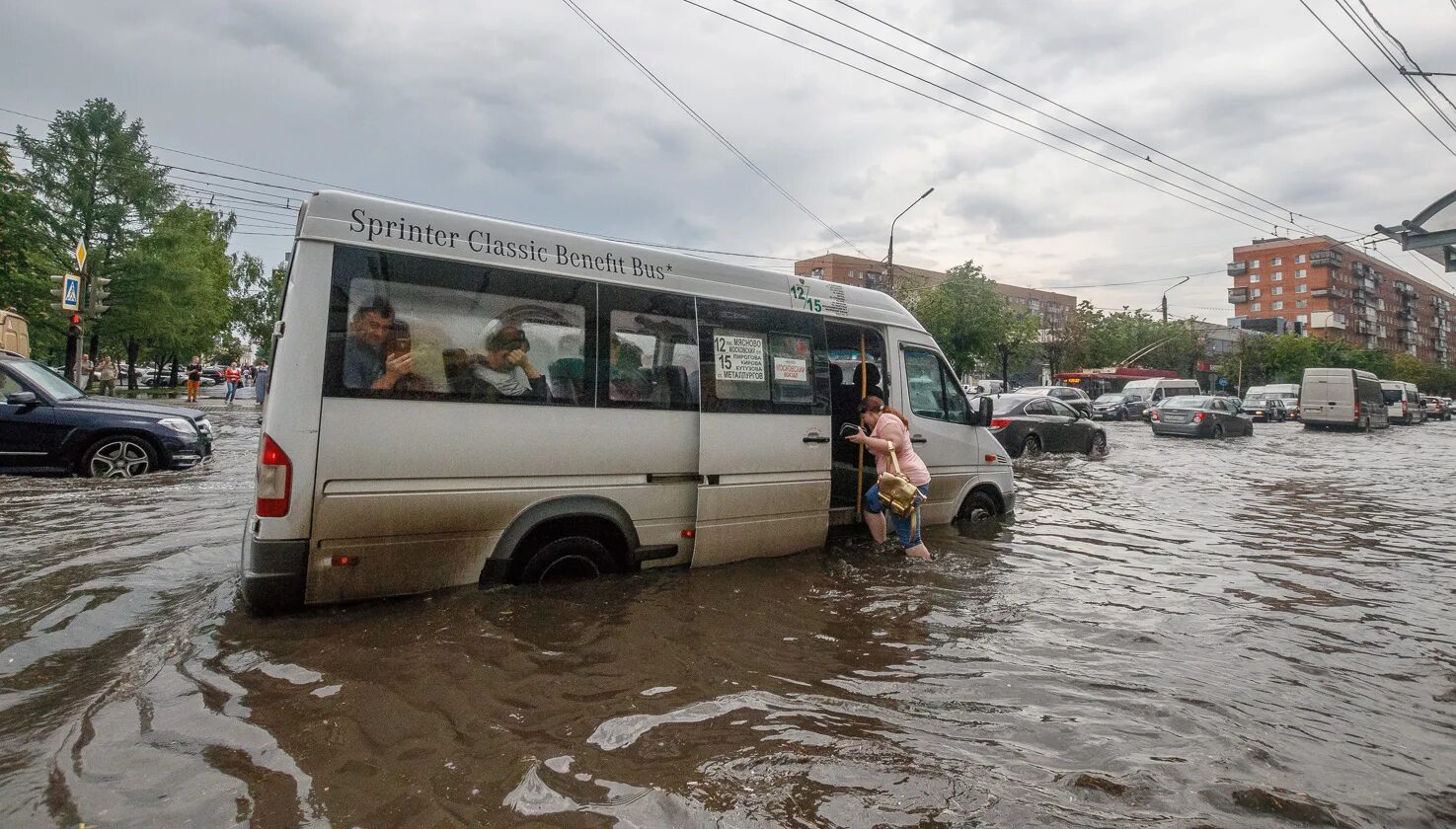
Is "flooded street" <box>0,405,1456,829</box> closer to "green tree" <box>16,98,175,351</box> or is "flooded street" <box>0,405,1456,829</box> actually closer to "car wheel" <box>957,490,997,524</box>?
"car wheel" <box>957,490,997,524</box>

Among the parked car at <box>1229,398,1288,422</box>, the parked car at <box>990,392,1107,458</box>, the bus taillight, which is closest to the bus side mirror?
the bus taillight

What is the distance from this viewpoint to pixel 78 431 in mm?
9039

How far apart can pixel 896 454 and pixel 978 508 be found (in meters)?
1.81

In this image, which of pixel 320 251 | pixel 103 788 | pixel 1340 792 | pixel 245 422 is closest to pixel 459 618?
pixel 103 788

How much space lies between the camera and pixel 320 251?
3871mm

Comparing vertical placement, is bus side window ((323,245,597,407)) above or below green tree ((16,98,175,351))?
below

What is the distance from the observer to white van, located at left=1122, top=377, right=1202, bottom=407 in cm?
3731

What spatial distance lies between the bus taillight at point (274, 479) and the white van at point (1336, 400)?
3474 cm

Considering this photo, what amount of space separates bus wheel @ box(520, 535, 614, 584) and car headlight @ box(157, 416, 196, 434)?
26.2 ft

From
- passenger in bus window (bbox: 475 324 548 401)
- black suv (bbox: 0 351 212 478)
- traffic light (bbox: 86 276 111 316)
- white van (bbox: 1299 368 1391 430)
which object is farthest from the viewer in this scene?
white van (bbox: 1299 368 1391 430)

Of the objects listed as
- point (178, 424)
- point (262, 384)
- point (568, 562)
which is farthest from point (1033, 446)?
point (178, 424)

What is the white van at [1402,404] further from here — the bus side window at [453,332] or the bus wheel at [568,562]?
the bus side window at [453,332]

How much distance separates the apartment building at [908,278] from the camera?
51906 millimetres

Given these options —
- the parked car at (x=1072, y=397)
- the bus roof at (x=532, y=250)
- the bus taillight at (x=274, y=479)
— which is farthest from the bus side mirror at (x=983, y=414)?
the parked car at (x=1072, y=397)
